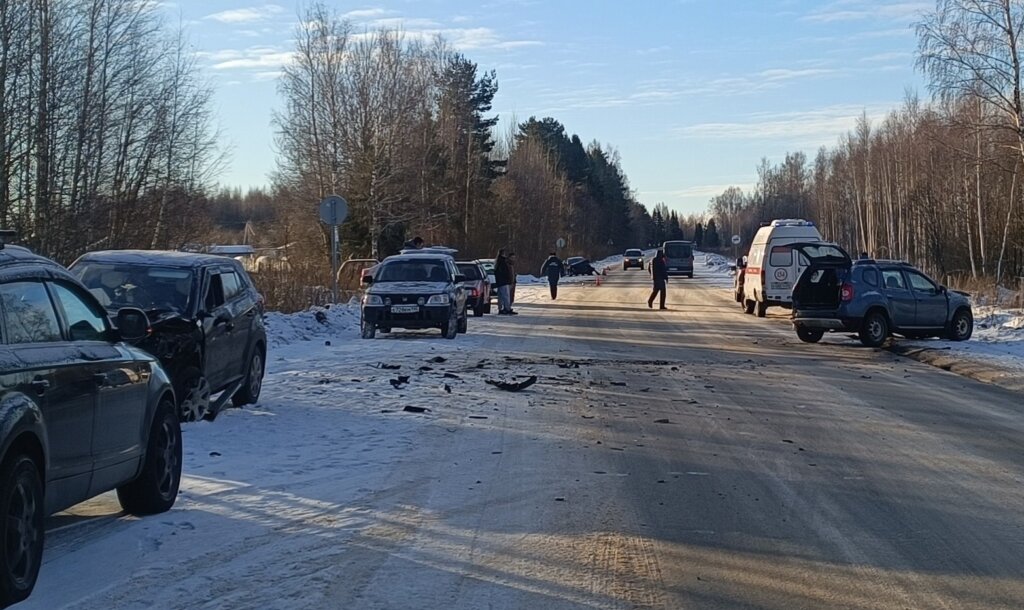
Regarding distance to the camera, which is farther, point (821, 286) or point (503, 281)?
point (503, 281)

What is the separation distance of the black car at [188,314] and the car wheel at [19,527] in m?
5.12

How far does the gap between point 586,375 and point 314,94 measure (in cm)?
4627

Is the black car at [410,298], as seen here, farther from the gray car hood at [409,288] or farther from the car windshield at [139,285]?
the car windshield at [139,285]

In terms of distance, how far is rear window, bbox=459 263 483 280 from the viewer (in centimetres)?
3197

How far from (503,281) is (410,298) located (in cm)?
1011

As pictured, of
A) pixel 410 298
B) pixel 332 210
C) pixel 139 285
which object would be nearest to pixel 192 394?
pixel 139 285

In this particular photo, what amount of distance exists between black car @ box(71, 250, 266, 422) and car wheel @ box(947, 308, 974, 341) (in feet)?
51.5

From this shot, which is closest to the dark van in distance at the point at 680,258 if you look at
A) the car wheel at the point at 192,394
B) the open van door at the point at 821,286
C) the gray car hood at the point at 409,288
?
the open van door at the point at 821,286

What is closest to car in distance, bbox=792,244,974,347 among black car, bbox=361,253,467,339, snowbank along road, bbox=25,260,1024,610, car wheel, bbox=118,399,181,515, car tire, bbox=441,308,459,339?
snowbank along road, bbox=25,260,1024,610

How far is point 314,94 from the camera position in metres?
59.5

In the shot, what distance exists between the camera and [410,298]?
22.5 metres

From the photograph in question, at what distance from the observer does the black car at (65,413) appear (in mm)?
5414

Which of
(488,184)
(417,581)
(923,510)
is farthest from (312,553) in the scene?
(488,184)

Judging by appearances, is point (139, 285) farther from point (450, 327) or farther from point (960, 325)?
point (960, 325)
